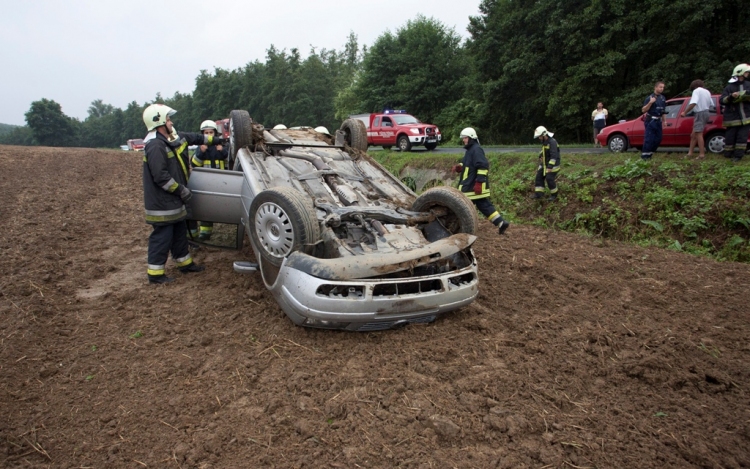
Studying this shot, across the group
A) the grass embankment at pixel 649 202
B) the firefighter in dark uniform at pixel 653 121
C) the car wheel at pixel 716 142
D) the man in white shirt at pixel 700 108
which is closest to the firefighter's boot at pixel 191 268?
the grass embankment at pixel 649 202

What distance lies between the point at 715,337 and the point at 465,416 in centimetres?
230

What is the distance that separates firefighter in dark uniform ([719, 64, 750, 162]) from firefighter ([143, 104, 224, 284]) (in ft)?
27.7

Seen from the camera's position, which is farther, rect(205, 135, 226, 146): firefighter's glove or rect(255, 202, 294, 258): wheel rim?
rect(205, 135, 226, 146): firefighter's glove

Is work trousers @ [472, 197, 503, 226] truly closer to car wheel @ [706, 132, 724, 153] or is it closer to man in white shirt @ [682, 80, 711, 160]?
man in white shirt @ [682, 80, 711, 160]

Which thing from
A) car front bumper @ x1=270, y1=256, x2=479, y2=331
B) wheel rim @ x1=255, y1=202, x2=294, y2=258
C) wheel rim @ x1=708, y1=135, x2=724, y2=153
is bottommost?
car front bumper @ x1=270, y1=256, x2=479, y2=331

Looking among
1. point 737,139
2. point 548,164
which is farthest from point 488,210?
point 737,139

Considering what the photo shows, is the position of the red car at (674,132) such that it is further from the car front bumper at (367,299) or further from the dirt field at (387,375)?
the car front bumper at (367,299)

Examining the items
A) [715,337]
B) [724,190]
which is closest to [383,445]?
[715,337]

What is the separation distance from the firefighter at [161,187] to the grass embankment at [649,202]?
6.10 m

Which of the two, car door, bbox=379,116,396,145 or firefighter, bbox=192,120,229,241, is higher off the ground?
car door, bbox=379,116,396,145

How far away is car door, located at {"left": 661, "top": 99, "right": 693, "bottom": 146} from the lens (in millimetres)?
9430

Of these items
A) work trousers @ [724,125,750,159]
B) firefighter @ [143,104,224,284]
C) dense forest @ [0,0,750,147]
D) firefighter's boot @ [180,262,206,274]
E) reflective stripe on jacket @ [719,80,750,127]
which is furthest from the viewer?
dense forest @ [0,0,750,147]

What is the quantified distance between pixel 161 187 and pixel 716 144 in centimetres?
969

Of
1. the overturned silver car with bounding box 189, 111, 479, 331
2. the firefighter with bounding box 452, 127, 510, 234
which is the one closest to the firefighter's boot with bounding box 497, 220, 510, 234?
the firefighter with bounding box 452, 127, 510, 234
